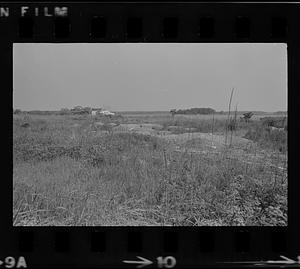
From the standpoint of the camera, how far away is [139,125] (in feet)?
15.3

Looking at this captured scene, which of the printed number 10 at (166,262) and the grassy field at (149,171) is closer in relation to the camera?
the printed number 10 at (166,262)

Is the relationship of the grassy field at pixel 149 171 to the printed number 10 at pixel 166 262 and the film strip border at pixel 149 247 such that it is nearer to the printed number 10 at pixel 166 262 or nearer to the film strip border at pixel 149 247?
the film strip border at pixel 149 247

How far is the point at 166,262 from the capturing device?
159 inches

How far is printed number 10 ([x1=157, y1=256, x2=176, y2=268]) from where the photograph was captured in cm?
399

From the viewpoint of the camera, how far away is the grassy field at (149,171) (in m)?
4.63

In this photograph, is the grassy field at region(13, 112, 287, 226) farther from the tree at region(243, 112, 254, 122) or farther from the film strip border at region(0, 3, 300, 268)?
the film strip border at region(0, 3, 300, 268)
